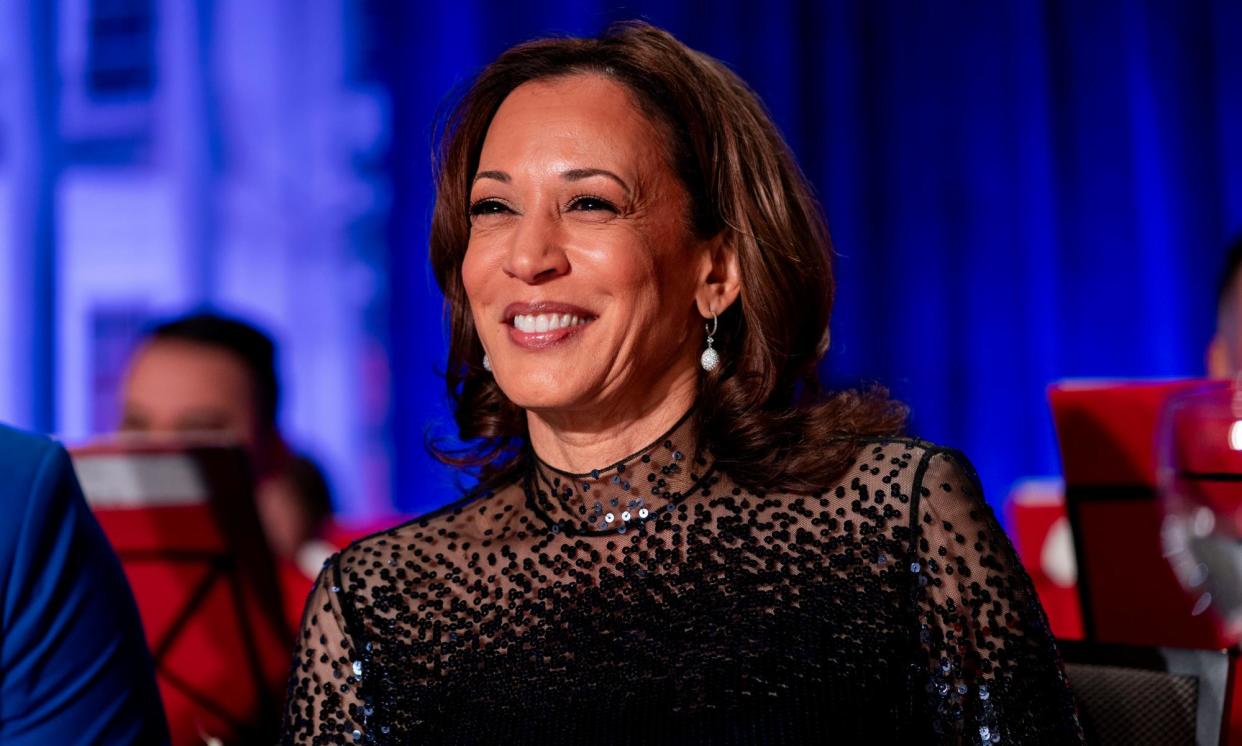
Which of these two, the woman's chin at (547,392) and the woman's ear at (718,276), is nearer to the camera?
the woman's chin at (547,392)

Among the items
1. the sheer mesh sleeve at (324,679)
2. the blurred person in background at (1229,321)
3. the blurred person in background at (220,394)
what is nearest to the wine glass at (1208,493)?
the sheer mesh sleeve at (324,679)

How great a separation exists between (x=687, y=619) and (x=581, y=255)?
0.48 m

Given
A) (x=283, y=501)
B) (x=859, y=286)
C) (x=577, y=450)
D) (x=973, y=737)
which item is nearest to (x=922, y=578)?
(x=973, y=737)

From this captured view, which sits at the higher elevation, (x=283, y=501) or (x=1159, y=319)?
(x=1159, y=319)

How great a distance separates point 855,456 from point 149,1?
4737 mm

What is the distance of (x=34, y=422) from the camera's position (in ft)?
17.7

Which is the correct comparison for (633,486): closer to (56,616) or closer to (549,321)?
(549,321)

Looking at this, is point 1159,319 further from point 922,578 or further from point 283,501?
point 922,578

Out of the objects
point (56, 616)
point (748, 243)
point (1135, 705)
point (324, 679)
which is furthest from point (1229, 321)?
point (56, 616)

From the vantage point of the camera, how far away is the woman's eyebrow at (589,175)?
1774 mm

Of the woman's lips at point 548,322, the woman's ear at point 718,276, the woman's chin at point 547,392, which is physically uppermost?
the woman's ear at point 718,276

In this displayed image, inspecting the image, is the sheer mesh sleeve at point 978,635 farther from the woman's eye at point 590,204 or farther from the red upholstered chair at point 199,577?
the red upholstered chair at point 199,577

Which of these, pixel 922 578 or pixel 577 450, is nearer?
pixel 922 578

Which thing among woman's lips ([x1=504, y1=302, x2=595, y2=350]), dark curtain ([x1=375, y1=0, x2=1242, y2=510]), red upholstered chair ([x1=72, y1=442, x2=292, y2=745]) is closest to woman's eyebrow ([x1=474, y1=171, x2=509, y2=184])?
woman's lips ([x1=504, y1=302, x2=595, y2=350])
